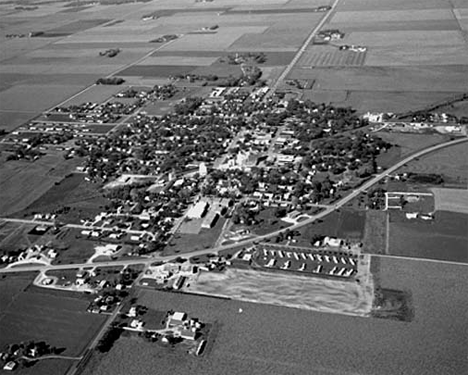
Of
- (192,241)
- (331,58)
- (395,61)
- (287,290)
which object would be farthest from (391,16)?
(287,290)

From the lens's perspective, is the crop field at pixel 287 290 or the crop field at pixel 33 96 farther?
the crop field at pixel 33 96

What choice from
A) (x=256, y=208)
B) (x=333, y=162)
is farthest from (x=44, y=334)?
(x=333, y=162)

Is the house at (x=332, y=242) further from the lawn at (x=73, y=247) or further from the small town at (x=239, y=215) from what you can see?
the lawn at (x=73, y=247)

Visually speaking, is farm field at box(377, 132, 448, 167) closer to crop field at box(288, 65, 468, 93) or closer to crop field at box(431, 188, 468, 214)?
crop field at box(431, 188, 468, 214)

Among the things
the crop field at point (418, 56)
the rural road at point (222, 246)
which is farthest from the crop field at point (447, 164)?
the crop field at point (418, 56)

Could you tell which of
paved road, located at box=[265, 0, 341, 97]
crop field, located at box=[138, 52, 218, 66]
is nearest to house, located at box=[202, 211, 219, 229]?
paved road, located at box=[265, 0, 341, 97]

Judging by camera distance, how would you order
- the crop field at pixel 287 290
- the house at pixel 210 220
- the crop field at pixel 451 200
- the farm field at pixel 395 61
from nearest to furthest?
the crop field at pixel 287 290, the house at pixel 210 220, the crop field at pixel 451 200, the farm field at pixel 395 61

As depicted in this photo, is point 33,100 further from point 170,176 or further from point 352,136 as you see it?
point 352,136
